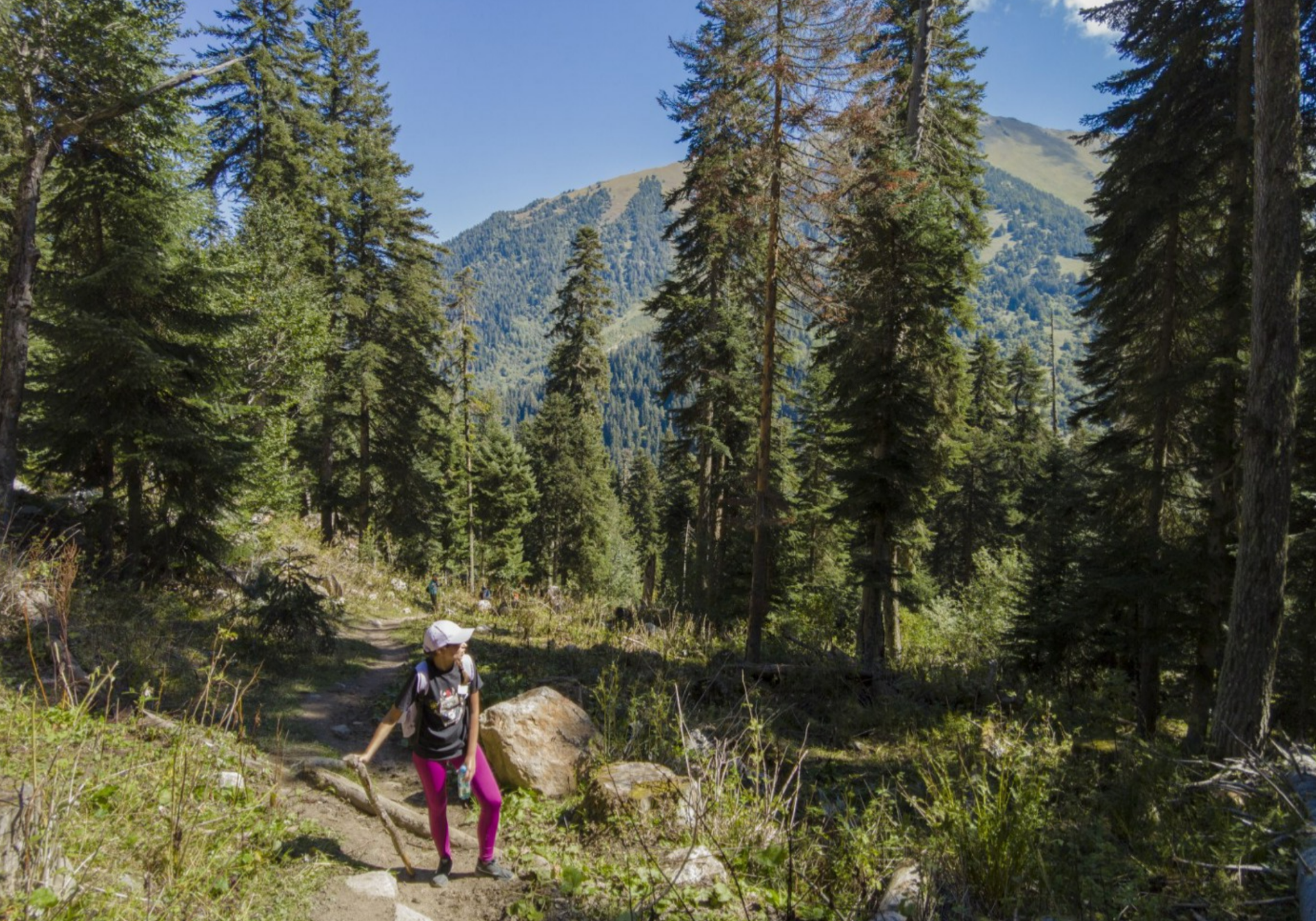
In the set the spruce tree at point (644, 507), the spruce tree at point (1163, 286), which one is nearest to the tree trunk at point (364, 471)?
the spruce tree at point (1163, 286)

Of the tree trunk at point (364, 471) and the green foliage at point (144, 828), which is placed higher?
the tree trunk at point (364, 471)

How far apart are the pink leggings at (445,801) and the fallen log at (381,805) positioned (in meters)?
0.54

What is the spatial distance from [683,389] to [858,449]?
7.98 metres

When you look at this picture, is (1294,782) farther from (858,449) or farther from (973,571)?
(973,571)

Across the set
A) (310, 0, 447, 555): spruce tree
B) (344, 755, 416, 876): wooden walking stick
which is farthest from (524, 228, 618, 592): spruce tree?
(344, 755, 416, 876): wooden walking stick

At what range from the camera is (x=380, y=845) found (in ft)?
17.0

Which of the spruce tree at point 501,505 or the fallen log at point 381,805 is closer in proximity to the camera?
the fallen log at point 381,805

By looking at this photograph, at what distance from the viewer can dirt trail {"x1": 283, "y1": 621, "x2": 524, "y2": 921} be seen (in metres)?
4.20

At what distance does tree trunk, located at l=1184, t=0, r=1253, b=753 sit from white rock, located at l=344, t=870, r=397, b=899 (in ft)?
37.7

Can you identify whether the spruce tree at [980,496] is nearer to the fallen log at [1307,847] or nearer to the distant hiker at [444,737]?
the fallen log at [1307,847]

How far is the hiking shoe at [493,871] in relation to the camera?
4641 millimetres

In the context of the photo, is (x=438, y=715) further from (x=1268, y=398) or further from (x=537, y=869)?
(x=1268, y=398)

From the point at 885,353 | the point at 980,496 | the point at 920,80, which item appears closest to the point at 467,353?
the point at 920,80

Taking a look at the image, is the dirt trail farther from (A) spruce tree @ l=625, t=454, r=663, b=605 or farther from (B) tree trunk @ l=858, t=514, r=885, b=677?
(A) spruce tree @ l=625, t=454, r=663, b=605
